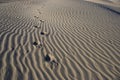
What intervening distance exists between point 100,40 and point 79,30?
1.28m

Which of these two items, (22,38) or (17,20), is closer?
(22,38)

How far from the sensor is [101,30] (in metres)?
7.68

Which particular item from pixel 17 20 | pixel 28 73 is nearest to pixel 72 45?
pixel 28 73

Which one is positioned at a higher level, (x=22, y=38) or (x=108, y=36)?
(x=22, y=38)

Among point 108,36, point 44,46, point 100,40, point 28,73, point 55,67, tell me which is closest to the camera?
point 28,73

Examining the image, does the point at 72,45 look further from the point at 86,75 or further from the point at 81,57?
the point at 86,75

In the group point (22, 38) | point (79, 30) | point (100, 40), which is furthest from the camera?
point (79, 30)

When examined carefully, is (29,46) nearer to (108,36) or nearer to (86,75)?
(86,75)

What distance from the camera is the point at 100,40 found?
645 centimetres

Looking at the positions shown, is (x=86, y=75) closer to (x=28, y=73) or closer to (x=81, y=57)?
(x=81, y=57)

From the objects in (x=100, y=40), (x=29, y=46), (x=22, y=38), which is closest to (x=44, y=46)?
(x=29, y=46)

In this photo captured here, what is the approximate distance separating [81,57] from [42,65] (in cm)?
129

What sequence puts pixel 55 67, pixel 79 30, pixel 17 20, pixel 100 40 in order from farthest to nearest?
pixel 17 20 < pixel 79 30 < pixel 100 40 < pixel 55 67

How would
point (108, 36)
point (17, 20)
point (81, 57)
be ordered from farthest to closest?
point (17, 20), point (108, 36), point (81, 57)
